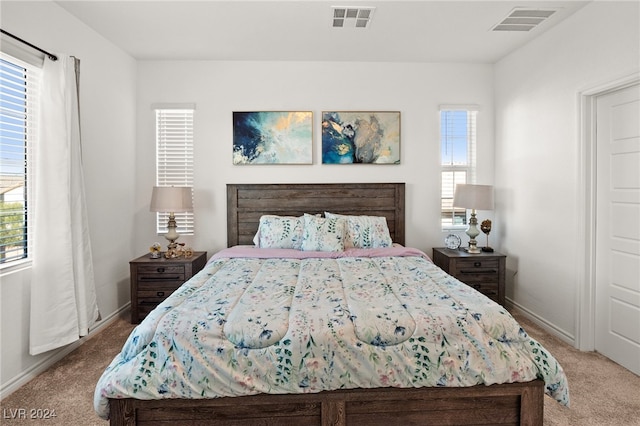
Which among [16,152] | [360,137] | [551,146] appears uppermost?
[360,137]

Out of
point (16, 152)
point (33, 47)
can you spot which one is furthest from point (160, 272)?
point (33, 47)

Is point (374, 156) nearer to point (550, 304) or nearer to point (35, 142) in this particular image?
point (550, 304)

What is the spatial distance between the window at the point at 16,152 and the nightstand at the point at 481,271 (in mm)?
3529

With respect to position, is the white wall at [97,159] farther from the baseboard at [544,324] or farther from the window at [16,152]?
the baseboard at [544,324]

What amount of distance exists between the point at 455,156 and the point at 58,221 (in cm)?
383

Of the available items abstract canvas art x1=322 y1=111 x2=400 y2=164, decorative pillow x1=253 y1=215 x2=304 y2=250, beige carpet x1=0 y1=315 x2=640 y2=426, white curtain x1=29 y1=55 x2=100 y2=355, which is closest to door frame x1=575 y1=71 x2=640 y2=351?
beige carpet x1=0 y1=315 x2=640 y2=426

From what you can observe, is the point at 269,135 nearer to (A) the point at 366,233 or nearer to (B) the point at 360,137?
(B) the point at 360,137

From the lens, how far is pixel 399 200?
3.93m

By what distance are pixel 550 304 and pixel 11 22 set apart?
4667 millimetres

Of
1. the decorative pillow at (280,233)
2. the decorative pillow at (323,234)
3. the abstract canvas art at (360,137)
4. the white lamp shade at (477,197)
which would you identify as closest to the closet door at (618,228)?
the white lamp shade at (477,197)

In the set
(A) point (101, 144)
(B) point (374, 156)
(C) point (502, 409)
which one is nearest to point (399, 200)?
(B) point (374, 156)

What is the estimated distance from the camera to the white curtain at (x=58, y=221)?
2400 mm

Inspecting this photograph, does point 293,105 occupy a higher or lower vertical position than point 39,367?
higher

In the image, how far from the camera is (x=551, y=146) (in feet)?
10.2
